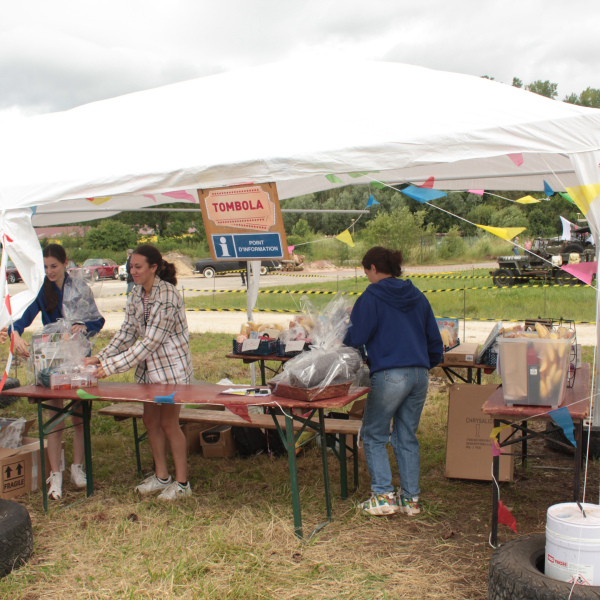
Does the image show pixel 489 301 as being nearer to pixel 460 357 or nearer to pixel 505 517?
pixel 460 357

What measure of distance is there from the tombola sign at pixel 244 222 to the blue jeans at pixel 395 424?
1.34m

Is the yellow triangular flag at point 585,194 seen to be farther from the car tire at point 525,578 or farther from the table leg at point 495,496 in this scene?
the car tire at point 525,578

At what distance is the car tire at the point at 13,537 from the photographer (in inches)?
130

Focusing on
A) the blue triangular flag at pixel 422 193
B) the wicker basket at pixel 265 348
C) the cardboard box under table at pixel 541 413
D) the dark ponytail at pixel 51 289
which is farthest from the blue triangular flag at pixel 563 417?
the dark ponytail at pixel 51 289

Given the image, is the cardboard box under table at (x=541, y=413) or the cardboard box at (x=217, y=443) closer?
the cardboard box under table at (x=541, y=413)

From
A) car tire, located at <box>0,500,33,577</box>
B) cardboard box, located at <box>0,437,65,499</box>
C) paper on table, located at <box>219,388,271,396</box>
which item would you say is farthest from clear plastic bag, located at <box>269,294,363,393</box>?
cardboard box, located at <box>0,437,65,499</box>

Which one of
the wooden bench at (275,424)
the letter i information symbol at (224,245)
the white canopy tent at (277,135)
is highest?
the white canopy tent at (277,135)

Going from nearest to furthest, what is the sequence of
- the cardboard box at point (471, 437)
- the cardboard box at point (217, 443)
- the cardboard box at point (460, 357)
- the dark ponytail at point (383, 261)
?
the dark ponytail at point (383, 261), the cardboard box at point (471, 437), the cardboard box at point (460, 357), the cardboard box at point (217, 443)

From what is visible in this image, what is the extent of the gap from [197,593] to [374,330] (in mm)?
1794

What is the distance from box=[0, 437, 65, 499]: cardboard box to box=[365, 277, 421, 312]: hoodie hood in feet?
9.03

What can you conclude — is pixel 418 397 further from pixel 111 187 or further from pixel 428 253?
pixel 428 253

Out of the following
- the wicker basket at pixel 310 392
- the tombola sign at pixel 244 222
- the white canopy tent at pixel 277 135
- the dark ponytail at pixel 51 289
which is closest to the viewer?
the white canopy tent at pixel 277 135

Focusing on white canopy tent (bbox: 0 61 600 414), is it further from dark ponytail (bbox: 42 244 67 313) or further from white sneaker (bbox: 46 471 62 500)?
white sneaker (bbox: 46 471 62 500)

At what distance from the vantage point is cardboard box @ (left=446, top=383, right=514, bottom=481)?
4.43 meters
